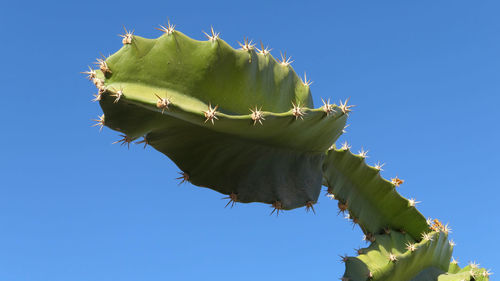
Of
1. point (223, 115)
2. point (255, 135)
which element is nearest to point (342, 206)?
point (255, 135)

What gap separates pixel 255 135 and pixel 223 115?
0.47 metres

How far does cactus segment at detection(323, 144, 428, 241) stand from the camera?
4.53m

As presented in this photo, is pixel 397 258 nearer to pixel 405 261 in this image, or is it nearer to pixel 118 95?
pixel 405 261

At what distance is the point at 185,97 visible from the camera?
9.96 ft

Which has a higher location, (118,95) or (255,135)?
(255,135)

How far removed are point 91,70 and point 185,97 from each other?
558 mm

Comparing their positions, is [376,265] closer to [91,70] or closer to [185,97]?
[185,97]

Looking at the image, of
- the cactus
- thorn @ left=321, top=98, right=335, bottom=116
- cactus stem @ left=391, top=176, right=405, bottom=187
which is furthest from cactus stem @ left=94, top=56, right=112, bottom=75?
cactus stem @ left=391, top=176, right=405, bottom=187

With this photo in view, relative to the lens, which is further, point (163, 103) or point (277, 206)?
point (277, 206)

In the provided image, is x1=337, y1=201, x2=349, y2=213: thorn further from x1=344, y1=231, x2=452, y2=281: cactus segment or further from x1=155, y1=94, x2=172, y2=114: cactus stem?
x1=155, y1=94, x2=172, y2=114: cactus stem

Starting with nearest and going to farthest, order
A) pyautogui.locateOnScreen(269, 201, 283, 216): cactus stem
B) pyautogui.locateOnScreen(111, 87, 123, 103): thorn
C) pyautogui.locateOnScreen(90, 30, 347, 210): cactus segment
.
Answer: pyautogui.locateOnScreen(111, 87, 123, 103): thorn < pyautogui.locateOnScreen(90, 30, 347, 210): cactus segment < pyautogui.locateOnScreen(269, 201, 283, 216): cactus stem

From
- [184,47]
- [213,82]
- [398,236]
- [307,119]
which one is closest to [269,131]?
[307,119]

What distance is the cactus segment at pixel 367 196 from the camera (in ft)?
14.9

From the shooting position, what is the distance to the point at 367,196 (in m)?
4.78
